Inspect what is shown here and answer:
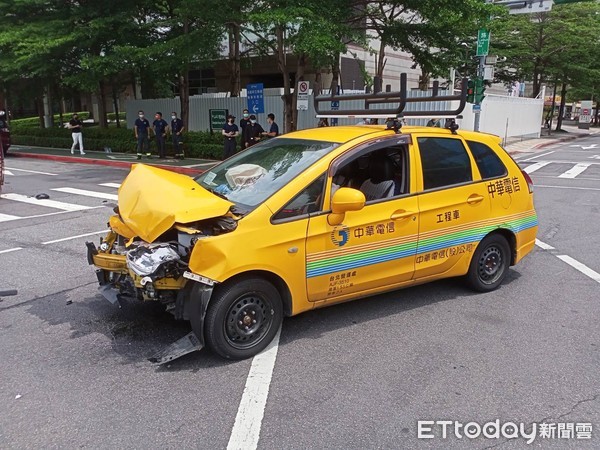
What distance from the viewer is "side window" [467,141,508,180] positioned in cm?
546

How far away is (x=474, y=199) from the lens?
17.4 feet

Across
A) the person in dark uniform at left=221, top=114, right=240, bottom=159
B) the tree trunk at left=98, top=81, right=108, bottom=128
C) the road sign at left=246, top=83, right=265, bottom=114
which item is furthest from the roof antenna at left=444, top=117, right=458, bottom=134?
the tree trunk at left=98, top=81, right=108, bottom=128

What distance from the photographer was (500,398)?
364 centimetres

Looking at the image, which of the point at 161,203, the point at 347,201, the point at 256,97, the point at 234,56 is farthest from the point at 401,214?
the point at 234,56

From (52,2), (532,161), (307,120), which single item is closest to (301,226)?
(307,120)

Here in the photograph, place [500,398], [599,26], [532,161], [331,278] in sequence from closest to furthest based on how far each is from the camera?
[500,398], [331,278], [532,161], [599,26]

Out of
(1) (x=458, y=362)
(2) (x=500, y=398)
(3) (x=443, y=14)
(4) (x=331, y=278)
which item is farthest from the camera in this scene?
(3) (x=443, y=14)

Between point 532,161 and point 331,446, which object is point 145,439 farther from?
point 532,161

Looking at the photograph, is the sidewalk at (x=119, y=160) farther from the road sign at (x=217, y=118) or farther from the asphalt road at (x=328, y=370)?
the asphalt road at (x=328, y=370)

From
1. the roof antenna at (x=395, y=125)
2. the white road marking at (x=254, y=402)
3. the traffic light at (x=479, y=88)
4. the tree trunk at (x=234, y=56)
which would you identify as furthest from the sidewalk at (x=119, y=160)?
the white road marking at (x=254, y=402)

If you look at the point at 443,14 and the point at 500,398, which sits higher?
the point at 443,14

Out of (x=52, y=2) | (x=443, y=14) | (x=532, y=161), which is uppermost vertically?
(x=52, y=2)

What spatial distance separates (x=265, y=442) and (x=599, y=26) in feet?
131

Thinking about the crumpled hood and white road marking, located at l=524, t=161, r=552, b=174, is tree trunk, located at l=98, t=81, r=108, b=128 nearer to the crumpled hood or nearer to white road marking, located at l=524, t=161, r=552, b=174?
white road marking, located at l=524, t=161, r=552, b=174
